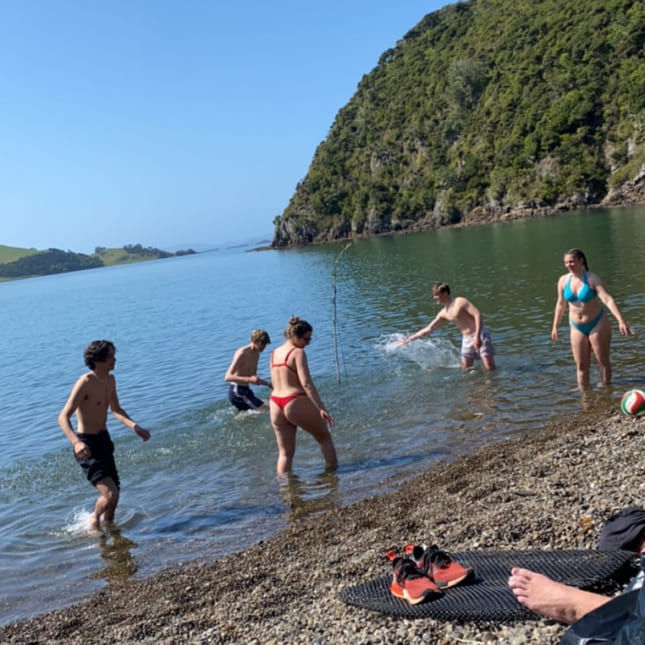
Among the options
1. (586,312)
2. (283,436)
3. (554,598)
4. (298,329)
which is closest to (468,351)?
(586,312)

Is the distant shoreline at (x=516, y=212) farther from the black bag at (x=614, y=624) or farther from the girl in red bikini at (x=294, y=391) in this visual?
the black bag at (x=614, y=624)

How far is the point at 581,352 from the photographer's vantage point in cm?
1098

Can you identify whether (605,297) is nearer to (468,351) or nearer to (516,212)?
(468,351)

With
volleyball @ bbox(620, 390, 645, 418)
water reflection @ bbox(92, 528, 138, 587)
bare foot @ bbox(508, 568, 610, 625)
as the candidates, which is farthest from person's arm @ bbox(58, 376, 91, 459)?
volleyball @ bbox(620, 390, 645, 418)

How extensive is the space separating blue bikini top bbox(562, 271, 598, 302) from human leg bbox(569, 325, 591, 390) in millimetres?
659

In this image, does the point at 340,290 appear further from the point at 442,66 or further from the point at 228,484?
the point at 442,66

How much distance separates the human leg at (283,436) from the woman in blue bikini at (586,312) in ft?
16.1

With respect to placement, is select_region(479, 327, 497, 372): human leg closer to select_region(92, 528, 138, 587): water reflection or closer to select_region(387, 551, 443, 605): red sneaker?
select_region(92, 528, 138, 587): water reflection

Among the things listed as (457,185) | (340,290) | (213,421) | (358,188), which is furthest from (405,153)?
(213,421)

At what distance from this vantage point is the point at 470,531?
5.79m

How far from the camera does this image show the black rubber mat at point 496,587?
4043mm

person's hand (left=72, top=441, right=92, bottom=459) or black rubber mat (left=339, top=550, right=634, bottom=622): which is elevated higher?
person's hand (left=72, top=441, right=92, bottom=459)

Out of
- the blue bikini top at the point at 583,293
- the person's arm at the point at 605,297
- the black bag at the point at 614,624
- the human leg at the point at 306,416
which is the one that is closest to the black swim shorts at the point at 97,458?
the human leg at the point at 306,416

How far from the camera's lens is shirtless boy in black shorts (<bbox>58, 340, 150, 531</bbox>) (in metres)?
7.86
